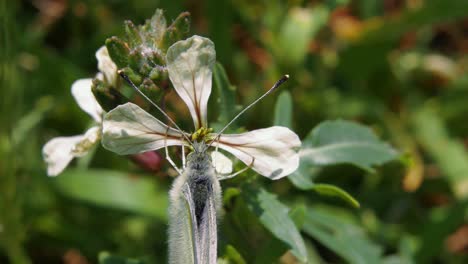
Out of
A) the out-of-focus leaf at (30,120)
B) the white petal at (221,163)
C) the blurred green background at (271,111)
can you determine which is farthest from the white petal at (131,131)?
the out-of-focus leaf at (30,120)

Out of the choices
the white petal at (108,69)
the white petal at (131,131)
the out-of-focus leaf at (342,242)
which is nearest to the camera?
the white petal at (131,131)

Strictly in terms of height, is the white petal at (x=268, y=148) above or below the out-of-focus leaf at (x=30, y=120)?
below

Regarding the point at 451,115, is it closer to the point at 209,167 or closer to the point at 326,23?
the point at 326,23

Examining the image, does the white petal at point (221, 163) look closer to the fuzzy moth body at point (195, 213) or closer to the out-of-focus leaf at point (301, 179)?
the fuzzy moth body at point (195, 213)

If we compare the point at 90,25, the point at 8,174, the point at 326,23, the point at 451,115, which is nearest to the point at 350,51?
the point at 326,23

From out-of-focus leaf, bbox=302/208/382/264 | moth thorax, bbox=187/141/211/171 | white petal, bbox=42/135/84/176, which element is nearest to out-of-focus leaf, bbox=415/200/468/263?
out-of-focus leaf, bbox=302/208/382/264

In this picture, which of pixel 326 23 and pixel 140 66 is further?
pixel 326 23

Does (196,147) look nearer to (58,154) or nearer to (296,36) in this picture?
(58,154)
